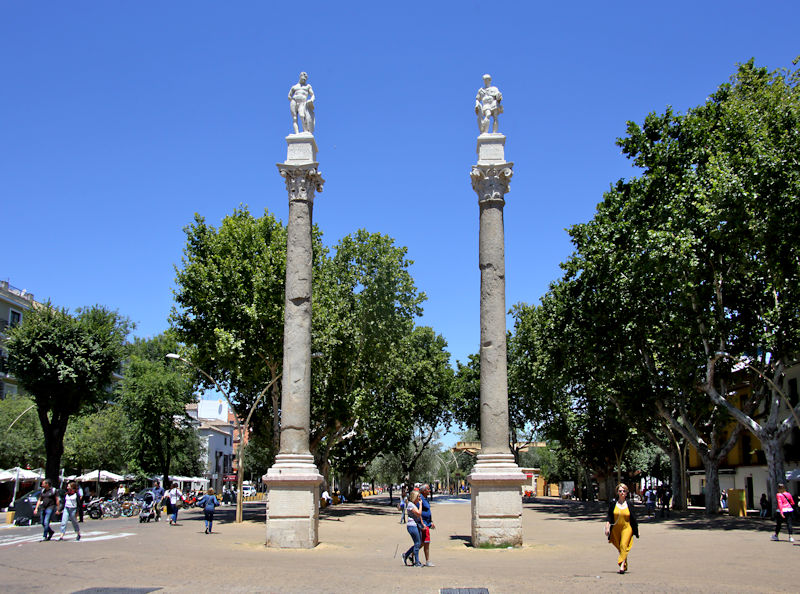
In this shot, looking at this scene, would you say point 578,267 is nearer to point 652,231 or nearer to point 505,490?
point 652,231

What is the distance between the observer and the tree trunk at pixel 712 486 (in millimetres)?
32812

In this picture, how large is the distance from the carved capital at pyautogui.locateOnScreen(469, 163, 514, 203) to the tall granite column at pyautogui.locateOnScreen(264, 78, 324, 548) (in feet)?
14.0

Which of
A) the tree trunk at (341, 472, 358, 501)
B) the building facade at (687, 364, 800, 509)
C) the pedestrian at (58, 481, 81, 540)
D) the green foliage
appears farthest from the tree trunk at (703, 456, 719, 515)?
the tree trunk at (341, 472, 358, 501)

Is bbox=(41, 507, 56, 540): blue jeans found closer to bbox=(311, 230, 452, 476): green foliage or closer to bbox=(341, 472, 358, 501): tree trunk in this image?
bbox=(311, 230, 452, 476): green foliage

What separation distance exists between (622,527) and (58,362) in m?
31.0

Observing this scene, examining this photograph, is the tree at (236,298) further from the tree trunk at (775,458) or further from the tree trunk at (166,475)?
the tree trunk at (166,475)

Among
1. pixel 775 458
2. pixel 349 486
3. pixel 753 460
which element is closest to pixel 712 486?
pixel 775 458

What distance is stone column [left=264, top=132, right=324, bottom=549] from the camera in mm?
16719

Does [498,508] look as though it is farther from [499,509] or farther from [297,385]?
[297,385]

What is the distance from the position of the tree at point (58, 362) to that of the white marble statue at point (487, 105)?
25.6 meters

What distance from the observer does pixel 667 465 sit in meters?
68.0

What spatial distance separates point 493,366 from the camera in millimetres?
17312

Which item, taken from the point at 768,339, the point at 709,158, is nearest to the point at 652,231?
the point at 709,158

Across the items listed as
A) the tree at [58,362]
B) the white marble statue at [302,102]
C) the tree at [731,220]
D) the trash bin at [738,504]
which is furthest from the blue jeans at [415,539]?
the tree at [58,362]
